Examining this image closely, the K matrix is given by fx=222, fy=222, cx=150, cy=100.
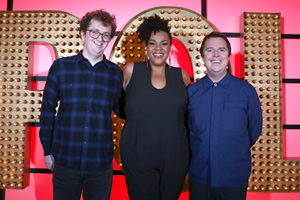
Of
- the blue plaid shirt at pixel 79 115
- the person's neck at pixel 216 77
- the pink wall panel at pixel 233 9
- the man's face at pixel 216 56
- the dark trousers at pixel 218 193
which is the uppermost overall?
the pink wall panel at pixel 233 9

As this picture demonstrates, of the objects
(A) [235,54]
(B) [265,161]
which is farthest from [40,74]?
(B) [265,161]

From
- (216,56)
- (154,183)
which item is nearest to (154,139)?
(154,183)

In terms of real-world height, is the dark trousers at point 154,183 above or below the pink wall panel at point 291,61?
below

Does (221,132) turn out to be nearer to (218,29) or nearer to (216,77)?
(216,77)

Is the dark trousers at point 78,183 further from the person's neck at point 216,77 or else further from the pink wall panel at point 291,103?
the pink wall panel at point 291,103

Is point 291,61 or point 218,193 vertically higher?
point 291,61

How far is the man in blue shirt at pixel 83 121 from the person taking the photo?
1.88 m

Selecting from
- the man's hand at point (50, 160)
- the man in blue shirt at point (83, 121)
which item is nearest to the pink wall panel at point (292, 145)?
the man in blue shirt at point (83, 121)

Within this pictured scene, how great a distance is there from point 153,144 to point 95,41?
1040 millimetres

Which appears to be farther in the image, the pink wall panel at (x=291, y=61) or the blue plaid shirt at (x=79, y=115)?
the pink wall panel at (x=291, y=61)

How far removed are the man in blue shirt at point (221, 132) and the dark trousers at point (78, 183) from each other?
0.79m

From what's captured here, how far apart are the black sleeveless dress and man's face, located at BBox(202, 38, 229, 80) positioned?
1.35 feet

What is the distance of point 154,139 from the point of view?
75.4 inches

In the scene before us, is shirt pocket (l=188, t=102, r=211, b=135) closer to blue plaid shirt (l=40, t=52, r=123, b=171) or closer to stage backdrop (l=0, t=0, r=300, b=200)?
blue plaid shirt (l=40, t=52, r=123, b=171)
